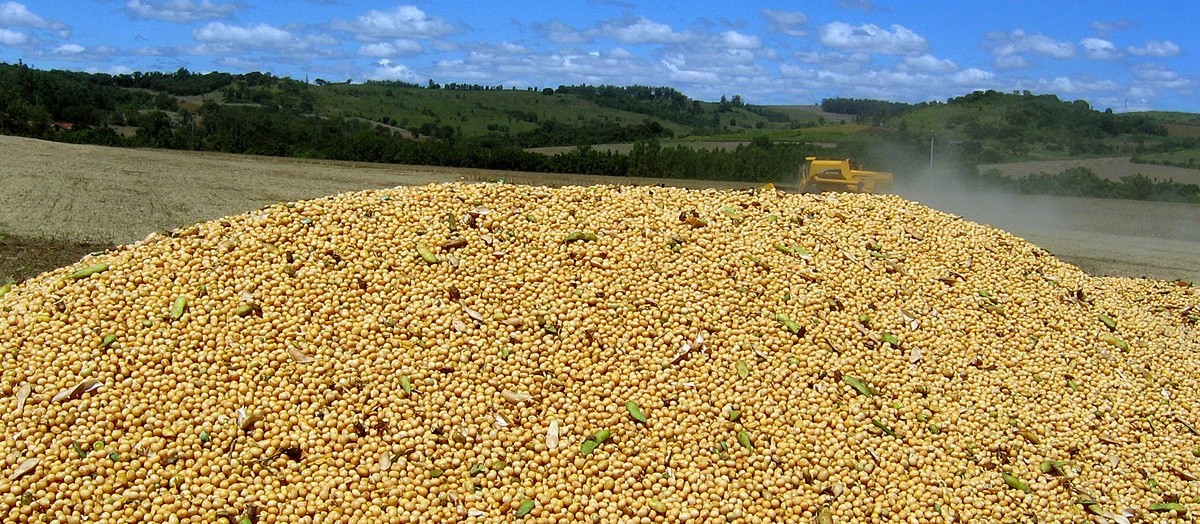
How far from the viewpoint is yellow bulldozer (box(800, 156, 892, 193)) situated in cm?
1772

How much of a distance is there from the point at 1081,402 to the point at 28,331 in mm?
6031

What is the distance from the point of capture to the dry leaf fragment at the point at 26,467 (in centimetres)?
404

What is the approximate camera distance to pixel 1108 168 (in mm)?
30875

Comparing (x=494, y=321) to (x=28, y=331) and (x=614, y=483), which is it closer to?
(x=614, y=483)

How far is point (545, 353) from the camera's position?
4.95 m

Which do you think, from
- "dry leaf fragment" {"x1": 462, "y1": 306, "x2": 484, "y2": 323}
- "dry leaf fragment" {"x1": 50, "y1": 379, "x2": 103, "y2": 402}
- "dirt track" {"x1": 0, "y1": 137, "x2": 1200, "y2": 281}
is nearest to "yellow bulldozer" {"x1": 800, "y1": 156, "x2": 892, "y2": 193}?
"dirt track" {"x1": 0, "y1": 137, "x2": 1200, "y2": 281}

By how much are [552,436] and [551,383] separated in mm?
369

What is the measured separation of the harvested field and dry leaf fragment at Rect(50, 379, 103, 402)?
2894cm

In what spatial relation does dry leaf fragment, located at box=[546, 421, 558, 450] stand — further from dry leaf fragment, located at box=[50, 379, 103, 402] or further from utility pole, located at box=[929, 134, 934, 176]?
utility pole, located at box=[929, 134, 934, 176]

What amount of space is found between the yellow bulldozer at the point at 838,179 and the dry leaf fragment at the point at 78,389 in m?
15.0

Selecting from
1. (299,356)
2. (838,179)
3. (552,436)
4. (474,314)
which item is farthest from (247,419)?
(838,179)

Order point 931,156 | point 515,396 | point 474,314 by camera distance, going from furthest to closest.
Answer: point 931,156 → point 474,314 → point 515,396

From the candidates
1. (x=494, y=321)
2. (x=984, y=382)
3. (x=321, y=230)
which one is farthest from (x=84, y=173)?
(x=984, y=382)

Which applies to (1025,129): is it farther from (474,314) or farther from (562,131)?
(562,131)
